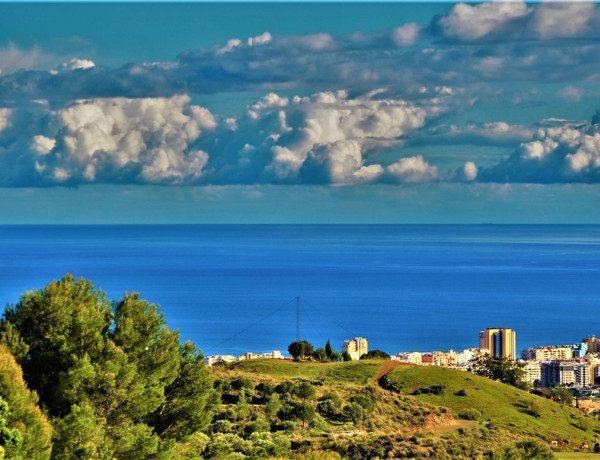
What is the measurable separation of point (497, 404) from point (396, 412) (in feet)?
21.1

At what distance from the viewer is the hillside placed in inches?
969

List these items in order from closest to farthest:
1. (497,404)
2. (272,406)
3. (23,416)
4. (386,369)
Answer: (23,416)
(272,406)
(497,404)
(386,369)

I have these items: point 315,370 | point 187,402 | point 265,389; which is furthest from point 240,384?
point 187,402

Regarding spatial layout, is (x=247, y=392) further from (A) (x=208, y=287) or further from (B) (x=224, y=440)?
(A) (x=208, y=287)

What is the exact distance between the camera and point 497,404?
38156 millimetres

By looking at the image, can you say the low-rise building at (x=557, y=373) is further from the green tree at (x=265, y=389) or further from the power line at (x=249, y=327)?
the green tree at (x=265, y=389)

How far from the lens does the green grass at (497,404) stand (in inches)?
1368

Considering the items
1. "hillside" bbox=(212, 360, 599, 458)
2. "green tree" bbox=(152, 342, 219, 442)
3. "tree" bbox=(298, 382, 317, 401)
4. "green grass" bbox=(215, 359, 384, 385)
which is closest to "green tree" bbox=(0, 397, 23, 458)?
"green tree" bbox=(152, 342, 219, 442)

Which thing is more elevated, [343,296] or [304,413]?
[343,296]

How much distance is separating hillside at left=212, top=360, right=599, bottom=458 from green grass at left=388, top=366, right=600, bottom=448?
49 mm

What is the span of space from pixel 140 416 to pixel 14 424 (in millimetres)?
3221

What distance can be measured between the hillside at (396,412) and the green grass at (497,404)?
5cm

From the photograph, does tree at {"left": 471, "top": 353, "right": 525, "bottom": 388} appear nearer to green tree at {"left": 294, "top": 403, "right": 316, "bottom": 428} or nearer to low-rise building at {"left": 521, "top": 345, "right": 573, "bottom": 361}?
green tree at {"left": 294, "top": 403, "right": 316, "bottom": 428}

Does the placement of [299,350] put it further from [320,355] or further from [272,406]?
[272,406]
